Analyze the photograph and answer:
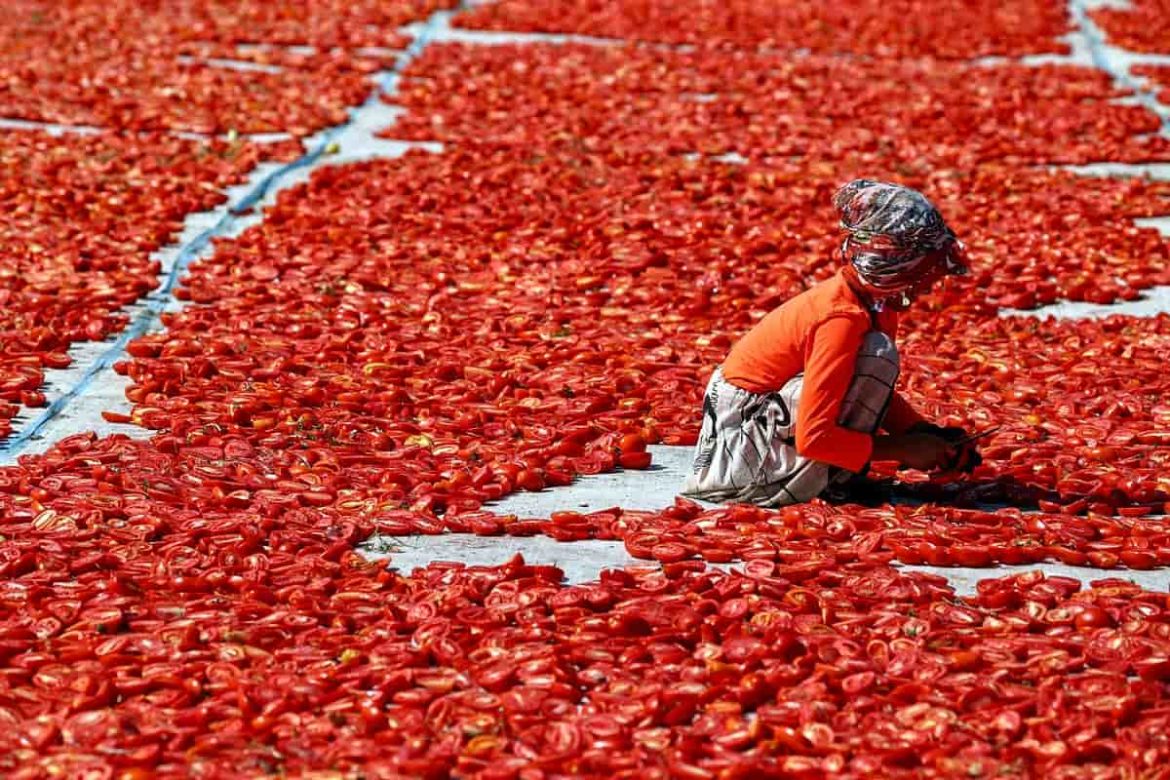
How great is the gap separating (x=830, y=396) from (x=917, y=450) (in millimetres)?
473

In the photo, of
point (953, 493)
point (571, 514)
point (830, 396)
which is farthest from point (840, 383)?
point (571, 514)

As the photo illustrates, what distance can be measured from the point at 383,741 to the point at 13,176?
8439 mm

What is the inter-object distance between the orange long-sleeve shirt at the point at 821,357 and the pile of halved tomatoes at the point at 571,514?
333mm

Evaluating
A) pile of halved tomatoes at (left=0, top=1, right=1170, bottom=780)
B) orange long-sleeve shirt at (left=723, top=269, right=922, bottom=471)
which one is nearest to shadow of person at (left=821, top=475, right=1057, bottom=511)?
pile of halved tomatoes at (left=0, top=1, right=1170, bottom=780)

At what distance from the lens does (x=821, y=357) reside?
6.00 m

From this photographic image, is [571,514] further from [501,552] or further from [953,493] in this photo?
[953,493]

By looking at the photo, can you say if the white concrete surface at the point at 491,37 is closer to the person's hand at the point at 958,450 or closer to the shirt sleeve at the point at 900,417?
the shirt sleeve at the point at 900,417

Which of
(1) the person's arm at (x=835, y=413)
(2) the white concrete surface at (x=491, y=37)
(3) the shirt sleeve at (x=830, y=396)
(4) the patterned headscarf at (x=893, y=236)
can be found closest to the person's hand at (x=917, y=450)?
(1) the person's arm at (x=835, y=413)

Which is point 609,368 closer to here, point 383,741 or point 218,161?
point 383,741

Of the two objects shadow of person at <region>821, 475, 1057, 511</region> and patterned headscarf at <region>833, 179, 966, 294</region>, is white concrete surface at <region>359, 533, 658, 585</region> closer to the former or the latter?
shadow of person at <region>821, 475, 1057, 511</region>

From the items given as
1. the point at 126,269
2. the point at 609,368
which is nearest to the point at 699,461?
the point at 609,368

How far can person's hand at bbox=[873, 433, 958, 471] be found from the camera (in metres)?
6.21

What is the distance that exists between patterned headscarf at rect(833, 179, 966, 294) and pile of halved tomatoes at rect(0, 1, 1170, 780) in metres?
1.00

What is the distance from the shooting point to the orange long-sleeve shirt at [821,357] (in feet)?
19.7
